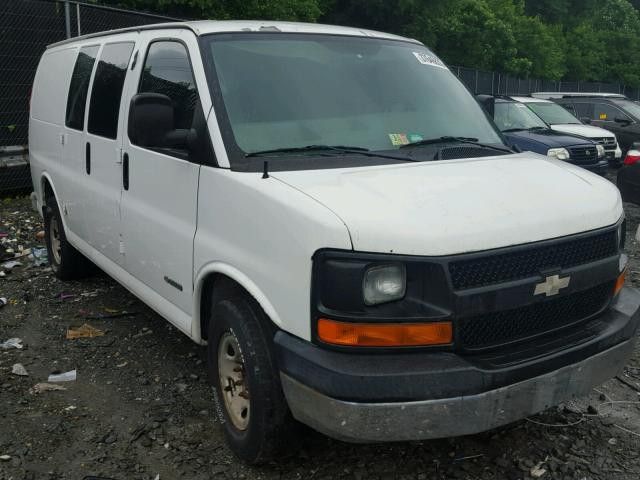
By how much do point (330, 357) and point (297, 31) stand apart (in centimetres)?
213

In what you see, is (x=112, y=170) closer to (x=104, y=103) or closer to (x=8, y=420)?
(x=104, y=103)

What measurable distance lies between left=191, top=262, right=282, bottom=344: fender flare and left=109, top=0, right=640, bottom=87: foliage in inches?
471

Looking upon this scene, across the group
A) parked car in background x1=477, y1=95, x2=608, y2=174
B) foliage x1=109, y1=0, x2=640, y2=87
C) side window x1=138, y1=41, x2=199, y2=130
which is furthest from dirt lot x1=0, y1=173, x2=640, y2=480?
foliage x1=109, y1=0, x2=640, y2=87

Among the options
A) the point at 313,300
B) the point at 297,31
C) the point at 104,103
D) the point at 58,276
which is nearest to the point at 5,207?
the point at 58,276

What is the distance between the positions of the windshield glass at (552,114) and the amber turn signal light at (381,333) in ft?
41.2

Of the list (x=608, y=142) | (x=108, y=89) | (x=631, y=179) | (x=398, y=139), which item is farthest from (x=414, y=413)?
(x=608, y=142)

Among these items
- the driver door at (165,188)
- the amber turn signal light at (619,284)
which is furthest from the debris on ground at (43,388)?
the amber turn signal light at (619,284)

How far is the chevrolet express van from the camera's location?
2682 millimetres

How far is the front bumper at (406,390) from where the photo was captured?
104 inches

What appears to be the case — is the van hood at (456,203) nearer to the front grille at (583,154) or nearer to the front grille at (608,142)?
the front grille at (583,154)

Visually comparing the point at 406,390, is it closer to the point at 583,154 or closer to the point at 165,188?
the point at 165,188

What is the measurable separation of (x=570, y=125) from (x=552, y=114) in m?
0.48

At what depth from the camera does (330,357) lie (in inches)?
107

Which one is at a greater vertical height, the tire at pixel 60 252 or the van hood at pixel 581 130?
the van hood at pixel 581 130
